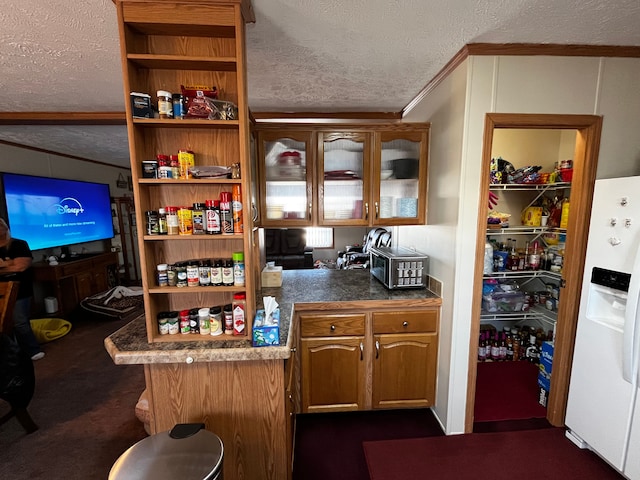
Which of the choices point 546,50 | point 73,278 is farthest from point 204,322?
point 73,278

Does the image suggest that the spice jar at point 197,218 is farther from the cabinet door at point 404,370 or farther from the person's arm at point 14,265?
the person's arm at point 14,265

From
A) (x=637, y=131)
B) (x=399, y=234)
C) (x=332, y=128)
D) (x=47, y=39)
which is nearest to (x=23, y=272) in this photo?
(x=47, y=39)

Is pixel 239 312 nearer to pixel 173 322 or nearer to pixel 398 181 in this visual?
pixel 173 322

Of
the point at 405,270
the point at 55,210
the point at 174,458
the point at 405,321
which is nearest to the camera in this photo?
the point at 174,458

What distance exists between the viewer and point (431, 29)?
4.40 feet

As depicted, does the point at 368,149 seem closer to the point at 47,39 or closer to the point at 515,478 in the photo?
the point at 47,39

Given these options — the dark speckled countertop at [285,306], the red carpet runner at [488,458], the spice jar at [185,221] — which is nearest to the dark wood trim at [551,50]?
the dark speckled countertop at [285,306]

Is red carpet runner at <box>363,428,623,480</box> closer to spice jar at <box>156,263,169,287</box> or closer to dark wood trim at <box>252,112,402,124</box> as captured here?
spice jar at <box>156,263,169,287</box>

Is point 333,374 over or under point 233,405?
under

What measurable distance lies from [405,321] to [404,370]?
0.36m

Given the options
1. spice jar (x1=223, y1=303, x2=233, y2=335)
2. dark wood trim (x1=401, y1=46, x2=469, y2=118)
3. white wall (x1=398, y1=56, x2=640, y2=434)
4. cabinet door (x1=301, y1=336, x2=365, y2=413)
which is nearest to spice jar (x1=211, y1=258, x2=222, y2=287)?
spice jar (x1=223, y1=303, x2=233, y2=335)

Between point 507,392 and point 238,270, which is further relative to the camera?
point 507,392

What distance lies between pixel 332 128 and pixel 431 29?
2.71ft

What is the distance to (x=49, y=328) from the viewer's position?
10.5ft
